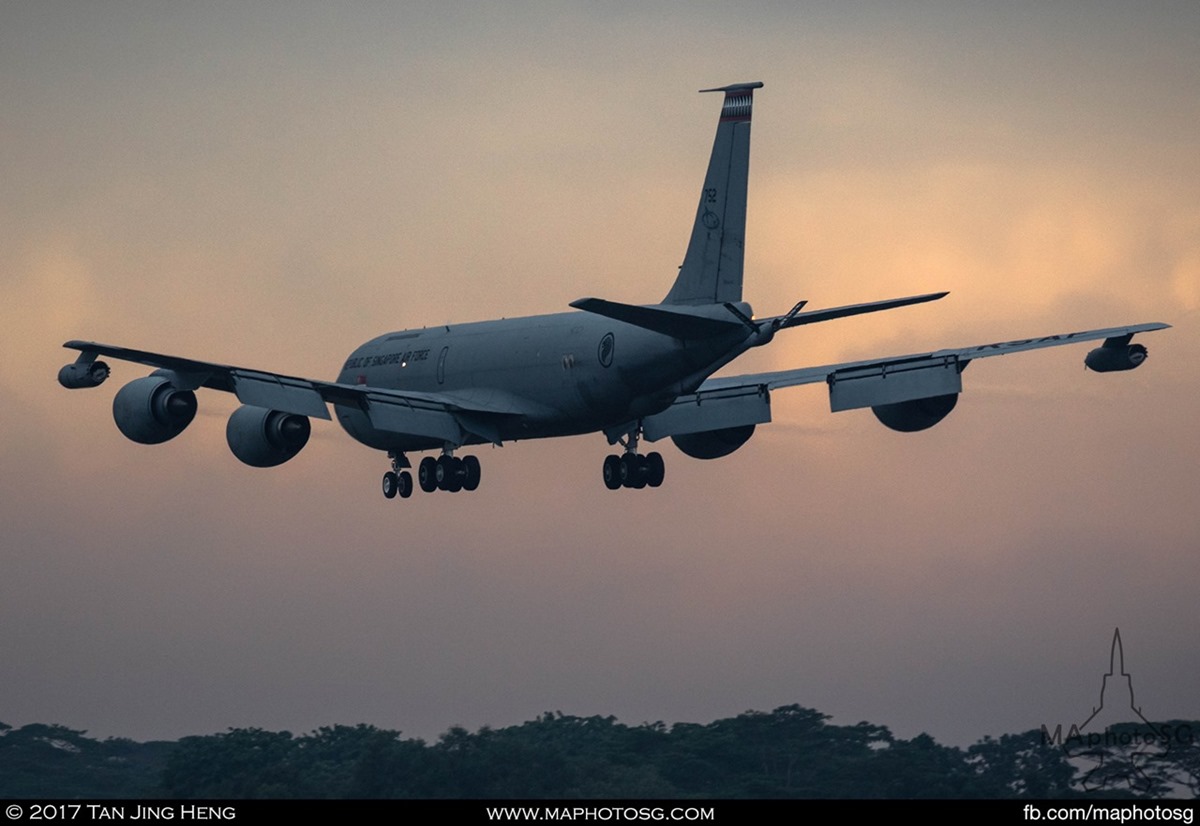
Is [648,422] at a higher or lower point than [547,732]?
higher

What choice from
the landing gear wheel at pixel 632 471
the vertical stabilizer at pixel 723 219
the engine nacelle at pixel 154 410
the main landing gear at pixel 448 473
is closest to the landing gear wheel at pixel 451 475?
the main landing gear at pixel 448 473

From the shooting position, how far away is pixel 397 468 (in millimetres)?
75750

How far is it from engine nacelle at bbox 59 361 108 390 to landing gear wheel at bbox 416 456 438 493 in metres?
12.7

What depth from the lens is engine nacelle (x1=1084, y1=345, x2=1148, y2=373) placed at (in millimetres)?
64312

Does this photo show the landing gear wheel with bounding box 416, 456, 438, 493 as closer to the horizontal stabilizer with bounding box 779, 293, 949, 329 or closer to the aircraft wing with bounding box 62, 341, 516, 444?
the aircraft wing with bounding box 62, 341, 516, 444

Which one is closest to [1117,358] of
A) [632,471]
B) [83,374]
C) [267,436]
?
[632,471]

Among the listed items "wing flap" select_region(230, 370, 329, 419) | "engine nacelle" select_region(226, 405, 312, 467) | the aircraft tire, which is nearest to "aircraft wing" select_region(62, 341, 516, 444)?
"wing flap" select_region(230, 370, 329, 419)

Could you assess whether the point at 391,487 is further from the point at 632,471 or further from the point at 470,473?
the point at 632,471

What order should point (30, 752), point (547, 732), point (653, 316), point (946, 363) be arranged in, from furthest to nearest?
point (30, 752), point (547, 732), point (946, 363), point (653, 316)

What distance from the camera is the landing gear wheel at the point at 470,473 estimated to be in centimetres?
7269

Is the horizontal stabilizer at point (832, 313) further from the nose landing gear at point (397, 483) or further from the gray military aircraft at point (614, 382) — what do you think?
the nose landing gear at point (397, 483)
